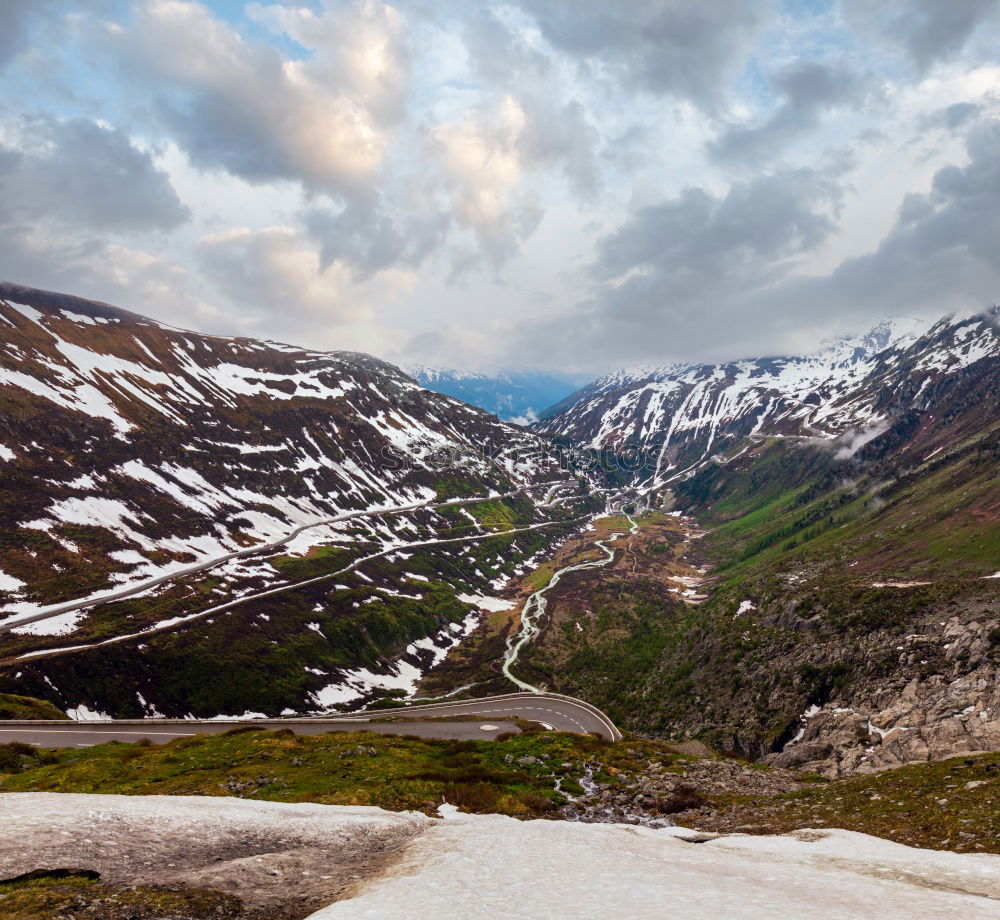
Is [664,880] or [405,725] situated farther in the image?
[405,725]

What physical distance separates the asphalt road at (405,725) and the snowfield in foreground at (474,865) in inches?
2115

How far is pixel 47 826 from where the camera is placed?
14.7 metres

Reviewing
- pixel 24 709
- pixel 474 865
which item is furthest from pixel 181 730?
pixel 474 865

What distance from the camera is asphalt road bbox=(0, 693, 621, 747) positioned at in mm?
69500

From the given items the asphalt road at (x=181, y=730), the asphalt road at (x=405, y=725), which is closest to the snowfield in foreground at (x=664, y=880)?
the asphalt road at (x=181, y=730)

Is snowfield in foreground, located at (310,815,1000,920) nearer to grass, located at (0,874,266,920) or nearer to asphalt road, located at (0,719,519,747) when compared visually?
grass, located at (0,874,266,920)

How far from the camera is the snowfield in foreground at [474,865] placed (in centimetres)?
1125

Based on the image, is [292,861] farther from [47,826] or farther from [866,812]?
[866,812]

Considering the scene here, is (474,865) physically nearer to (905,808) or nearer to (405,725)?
(905,808)

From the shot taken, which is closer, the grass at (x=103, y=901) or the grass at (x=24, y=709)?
the grass at (x=103, y=901)

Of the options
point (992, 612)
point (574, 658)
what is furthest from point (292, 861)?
point (574, 658)

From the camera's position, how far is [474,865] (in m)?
14.8

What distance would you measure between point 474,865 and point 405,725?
75.8 m

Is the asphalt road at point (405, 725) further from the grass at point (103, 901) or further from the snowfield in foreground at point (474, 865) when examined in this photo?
the grass at point (103, 901)
